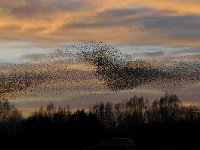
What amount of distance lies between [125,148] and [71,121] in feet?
141

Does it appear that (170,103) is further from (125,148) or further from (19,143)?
(125,148)

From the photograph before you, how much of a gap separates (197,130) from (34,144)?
27603 mm

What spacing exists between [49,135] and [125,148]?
114ft

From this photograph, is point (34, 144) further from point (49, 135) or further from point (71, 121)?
point (71, 121)

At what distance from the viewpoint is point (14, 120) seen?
16362cm

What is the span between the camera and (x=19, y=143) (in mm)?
87250

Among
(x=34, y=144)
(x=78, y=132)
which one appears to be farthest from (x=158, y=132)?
(x=34, y=144)

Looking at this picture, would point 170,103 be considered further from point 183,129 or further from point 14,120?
point 183,129

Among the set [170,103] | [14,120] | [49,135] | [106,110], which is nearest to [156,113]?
[170,103]

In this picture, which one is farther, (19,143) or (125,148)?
(19,143)

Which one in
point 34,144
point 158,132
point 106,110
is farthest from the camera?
point 106,110

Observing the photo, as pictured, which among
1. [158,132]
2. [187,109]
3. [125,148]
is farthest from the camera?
[187,109]

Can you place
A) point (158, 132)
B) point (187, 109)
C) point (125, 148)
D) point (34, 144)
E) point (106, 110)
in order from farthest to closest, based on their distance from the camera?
point (106, 110)
point (187, 109)
point (158, 132)
point (34, 144)
point (125, 148)

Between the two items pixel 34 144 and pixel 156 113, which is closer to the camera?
pixel 34 144
